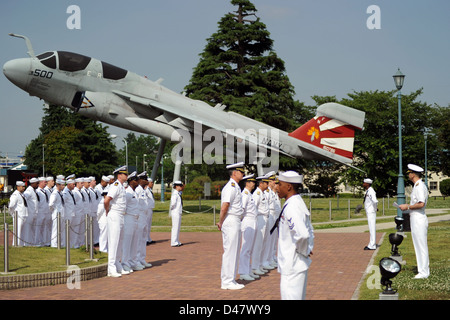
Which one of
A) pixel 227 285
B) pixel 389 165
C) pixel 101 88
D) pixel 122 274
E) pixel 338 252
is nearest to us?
pixel 227 285

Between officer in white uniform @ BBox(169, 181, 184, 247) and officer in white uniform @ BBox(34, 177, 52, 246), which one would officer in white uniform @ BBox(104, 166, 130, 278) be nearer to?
officer in white uniform @ BBox(169, 181, 184, 247)

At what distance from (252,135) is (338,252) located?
13591mm

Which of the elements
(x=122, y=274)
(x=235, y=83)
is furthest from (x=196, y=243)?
(x=235, y=83)

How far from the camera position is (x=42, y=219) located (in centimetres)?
1590

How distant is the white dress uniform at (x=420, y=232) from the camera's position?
31.9ft

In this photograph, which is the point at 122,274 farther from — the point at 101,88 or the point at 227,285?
the point at 101,88

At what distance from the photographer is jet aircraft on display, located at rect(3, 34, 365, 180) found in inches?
876

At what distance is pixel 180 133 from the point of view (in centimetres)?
2528

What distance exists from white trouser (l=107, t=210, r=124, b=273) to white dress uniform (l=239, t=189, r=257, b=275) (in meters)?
2.46

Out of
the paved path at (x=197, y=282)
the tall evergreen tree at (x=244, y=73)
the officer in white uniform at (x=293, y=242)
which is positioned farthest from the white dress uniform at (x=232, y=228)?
the tall evergreen tree at (x=244, y=73)

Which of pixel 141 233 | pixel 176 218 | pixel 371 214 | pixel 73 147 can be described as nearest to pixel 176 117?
pixel 176 218

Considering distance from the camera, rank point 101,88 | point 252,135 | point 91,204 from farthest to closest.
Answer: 1. point 252,135
2. point 101,88
3. point 91,204

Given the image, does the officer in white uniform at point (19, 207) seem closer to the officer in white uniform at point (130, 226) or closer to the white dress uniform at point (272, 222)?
the officer in white uniform at point (130, 226)
